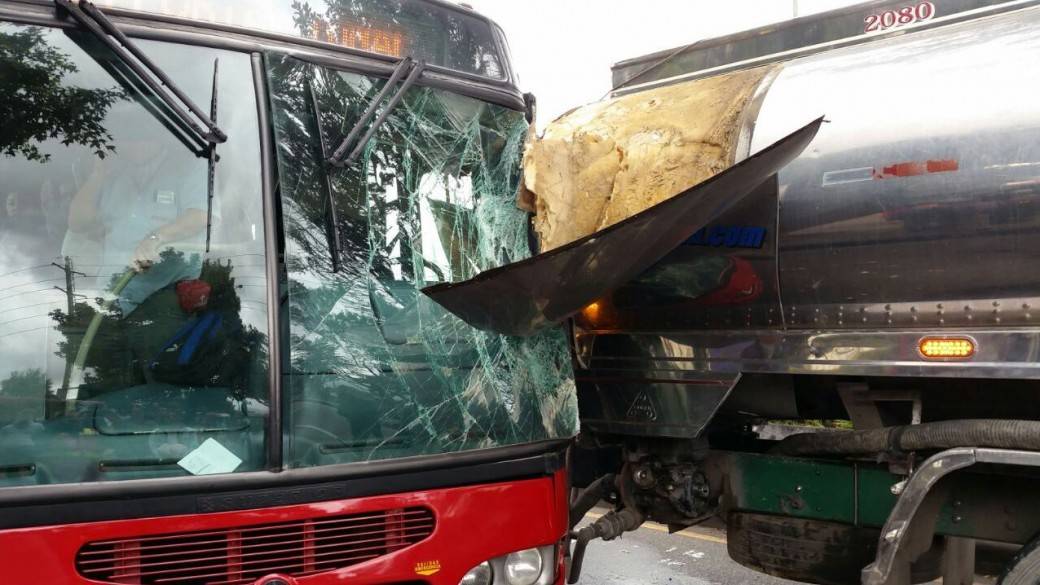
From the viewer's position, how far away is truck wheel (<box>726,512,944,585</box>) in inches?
152

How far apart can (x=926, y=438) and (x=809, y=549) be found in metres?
0.88

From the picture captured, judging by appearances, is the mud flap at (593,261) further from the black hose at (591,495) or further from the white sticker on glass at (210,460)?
the black hose at (591,495)

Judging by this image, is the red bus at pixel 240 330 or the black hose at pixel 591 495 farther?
the black hose at pixel 591 495

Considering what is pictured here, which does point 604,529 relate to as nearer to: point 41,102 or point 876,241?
point 876,241

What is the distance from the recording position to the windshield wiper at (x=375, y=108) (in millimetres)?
3223

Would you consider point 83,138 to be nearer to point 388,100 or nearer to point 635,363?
point 388,100

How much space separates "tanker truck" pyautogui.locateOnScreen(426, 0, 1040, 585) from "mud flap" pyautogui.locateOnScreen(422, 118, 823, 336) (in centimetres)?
1

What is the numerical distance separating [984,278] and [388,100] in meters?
2.25

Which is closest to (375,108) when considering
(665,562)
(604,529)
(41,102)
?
(41,102)

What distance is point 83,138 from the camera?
9.38ft

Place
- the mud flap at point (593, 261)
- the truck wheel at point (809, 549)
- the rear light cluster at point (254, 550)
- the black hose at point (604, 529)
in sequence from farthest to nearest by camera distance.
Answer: the black hose at point (604, 529) → the truck wheel at point (809, 549) → the mud flap at point (593, 261) → the rear light cluster at point (254, 550)

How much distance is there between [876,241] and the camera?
3346mm

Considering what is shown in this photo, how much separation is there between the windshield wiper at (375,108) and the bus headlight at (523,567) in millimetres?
1534

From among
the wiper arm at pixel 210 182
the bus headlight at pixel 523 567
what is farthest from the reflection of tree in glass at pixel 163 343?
the bus headlight at pixel 523 567
